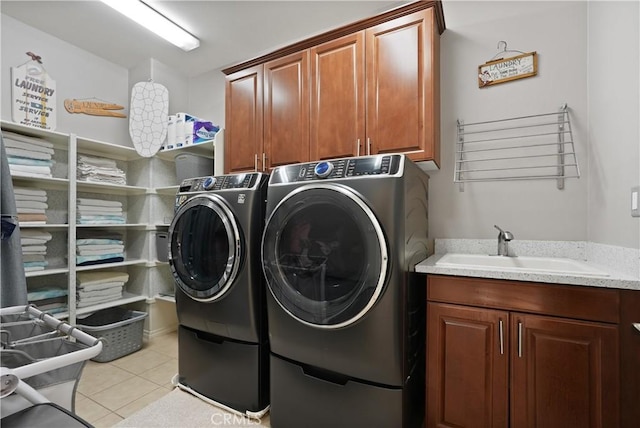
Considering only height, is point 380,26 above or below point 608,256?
above

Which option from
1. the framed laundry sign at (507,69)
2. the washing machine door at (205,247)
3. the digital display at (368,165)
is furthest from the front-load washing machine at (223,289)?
the framed laundry sign at (507,69)

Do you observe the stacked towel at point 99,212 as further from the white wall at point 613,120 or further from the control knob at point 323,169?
the white wall at point 613,120

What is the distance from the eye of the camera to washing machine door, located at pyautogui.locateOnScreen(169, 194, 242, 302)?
163cm

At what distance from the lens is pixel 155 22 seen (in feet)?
7.40

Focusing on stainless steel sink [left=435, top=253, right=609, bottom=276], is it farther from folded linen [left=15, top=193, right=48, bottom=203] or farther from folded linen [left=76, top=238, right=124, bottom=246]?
folded linen [left=15, top=193, right=48, bottom=203]

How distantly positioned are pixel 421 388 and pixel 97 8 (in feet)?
10.9

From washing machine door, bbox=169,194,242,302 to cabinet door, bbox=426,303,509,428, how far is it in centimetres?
106

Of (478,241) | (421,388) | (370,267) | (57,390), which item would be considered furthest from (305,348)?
(478,241)

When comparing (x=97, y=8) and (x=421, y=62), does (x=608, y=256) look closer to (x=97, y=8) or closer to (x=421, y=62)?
(x=421, y=62)

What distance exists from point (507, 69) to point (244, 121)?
1824 mm

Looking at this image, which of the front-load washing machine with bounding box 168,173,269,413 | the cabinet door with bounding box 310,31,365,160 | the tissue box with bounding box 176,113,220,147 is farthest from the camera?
the tissue box with bounding box 176,113,220,147

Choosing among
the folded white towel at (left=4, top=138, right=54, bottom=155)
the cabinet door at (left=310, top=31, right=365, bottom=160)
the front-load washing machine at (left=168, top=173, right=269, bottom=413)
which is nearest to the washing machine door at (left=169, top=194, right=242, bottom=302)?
the front-load washing machine at (left=168, top=173, right=269, bottom=413)

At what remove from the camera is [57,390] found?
0.82m

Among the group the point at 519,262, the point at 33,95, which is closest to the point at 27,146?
the point at 33,95
